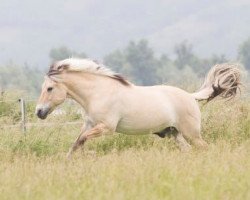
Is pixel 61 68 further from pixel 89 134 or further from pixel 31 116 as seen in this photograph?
pixel 31 116

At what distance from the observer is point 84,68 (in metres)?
11.2

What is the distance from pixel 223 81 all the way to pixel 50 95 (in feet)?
9.53

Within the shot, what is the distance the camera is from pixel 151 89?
11461 millimetres

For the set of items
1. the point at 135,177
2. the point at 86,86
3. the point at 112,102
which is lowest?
the point at 135,177

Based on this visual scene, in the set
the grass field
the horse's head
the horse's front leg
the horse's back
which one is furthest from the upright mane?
the grass field

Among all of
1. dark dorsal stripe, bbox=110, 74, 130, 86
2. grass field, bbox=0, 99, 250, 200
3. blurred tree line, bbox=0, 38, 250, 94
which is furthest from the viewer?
blurred tree line, bbox=0, 38, 250, 94

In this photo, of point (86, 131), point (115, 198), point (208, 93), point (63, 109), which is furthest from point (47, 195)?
point (63, 109)

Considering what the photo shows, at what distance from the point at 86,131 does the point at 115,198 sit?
4.42m

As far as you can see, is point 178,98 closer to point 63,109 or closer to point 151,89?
point 151,89

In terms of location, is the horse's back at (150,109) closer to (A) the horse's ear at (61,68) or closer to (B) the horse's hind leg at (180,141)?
(B) the horse's hind leg at (180,141)

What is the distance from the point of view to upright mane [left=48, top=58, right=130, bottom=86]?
11141mm

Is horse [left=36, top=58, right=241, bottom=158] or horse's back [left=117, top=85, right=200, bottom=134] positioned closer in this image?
horse [left=36, top=58, right=241, bottom=158]

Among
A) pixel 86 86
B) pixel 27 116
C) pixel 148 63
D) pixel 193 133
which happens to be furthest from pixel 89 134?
pixel 148 63

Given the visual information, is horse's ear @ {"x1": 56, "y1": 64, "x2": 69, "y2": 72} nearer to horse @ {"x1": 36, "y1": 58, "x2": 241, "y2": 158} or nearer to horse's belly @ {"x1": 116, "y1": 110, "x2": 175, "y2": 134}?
horse @ {"x1": 36, "y1": 58, "x2": 241, "y2": 158}
